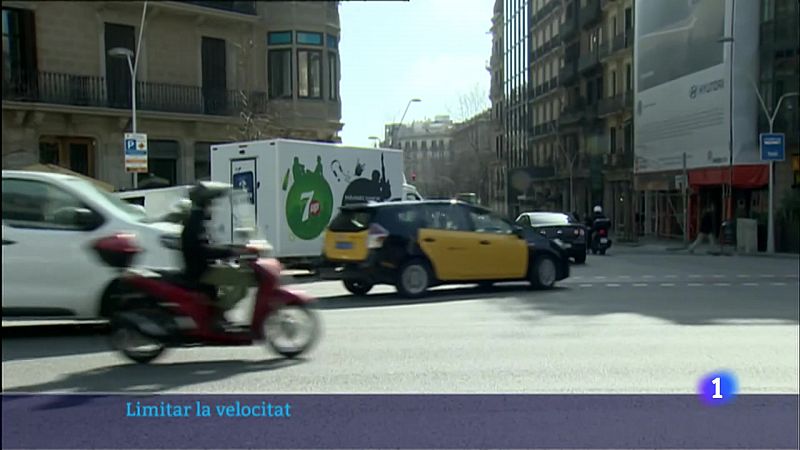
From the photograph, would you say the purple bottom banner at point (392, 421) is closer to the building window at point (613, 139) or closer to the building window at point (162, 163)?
the building window at point (162, 163)

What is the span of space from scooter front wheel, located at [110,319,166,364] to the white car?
0.96 ft

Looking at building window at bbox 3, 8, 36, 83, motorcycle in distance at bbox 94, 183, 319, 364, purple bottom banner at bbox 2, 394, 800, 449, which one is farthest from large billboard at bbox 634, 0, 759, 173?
building window at bbox 3, 8, 36, 83

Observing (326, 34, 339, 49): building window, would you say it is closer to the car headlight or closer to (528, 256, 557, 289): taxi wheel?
the car headlight

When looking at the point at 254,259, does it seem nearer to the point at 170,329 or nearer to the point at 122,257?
the point at 122,257

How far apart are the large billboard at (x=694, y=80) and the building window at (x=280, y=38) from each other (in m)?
1.48

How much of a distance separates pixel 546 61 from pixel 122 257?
1.65m

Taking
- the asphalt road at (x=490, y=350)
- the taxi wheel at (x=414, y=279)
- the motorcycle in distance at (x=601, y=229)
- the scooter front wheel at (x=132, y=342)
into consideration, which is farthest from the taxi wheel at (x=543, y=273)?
the scooter front wheel at (x=132, y=342)

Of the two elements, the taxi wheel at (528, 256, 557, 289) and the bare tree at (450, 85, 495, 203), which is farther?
the taxi wheel at (528, 256, 557, 289)

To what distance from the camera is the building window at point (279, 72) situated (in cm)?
165

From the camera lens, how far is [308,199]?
1.79 m

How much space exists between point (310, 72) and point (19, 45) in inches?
25.3

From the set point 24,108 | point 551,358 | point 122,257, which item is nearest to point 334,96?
point 24,108

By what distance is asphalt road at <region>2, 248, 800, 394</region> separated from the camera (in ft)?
12.9

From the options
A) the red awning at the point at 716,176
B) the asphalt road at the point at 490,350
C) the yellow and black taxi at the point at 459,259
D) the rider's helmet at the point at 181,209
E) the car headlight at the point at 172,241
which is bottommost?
the asphalt road at the point at 490,350
